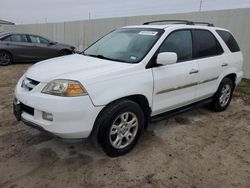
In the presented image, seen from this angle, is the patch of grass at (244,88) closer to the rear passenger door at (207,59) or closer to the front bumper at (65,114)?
the rear passenger door at (207,59)

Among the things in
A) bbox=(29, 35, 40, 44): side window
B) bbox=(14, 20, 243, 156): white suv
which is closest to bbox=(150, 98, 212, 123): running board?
bbox=(14, 20, 243, 156): white suv

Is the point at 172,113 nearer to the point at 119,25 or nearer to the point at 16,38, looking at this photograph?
the point at 119,25

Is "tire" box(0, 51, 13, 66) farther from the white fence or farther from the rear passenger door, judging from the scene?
the rear passenger door

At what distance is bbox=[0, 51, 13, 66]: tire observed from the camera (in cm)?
1112

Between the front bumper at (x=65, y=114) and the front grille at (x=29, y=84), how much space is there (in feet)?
0.58

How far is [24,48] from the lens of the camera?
38.1 ft

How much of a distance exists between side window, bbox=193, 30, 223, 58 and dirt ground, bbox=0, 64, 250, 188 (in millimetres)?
1282

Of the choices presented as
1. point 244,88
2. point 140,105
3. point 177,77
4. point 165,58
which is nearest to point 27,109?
point 140,105

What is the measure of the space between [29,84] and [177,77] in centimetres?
209

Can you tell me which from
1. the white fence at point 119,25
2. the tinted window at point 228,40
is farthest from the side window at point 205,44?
the white fence at point 119,25

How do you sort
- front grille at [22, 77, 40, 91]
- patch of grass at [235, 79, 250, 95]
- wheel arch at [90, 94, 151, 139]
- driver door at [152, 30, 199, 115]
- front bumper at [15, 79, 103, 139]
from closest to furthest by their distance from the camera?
front bumper at [15, 79, 103, 139] → wheel arch at [90, 94, 151, 139] → front grille at [22, 77, 40, 91] → driver door at [152, 30, 199, 115] → patch of grass at [235, 79, 250, 95]

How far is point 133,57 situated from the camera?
12.4ft

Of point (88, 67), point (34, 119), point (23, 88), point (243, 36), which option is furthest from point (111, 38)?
point (243, 36)

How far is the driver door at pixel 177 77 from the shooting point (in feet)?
12.6
